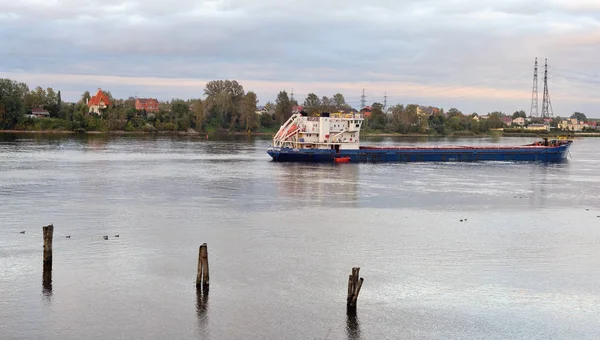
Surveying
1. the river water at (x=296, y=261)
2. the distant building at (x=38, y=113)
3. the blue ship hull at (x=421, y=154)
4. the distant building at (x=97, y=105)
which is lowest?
the river water at (x=296, y=261)

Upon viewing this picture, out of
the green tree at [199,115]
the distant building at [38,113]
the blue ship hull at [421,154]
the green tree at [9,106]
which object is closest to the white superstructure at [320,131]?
the blue ship hull at [421,154]

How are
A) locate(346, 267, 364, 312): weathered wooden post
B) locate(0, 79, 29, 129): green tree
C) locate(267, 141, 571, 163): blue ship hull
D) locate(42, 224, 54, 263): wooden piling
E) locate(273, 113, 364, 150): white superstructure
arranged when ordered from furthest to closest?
locate(0, 79, 29, 129): green tree → locate(273, 113, 364, 150): white superstructure → locate(267, 141, 571, 163): blue ship hull → locate(42, 224, 54, 263): wooden piling → locate(346, 267, 364, 312): weathered wooden post

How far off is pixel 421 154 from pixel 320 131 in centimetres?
1616

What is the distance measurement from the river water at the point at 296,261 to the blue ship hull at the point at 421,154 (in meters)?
26.7

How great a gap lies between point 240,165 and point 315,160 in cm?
1052

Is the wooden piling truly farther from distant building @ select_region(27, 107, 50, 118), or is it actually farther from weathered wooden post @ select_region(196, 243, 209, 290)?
distant building @ select_region(27, 107, 50, 118)

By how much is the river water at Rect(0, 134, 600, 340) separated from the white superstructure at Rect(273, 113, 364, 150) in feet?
92.6

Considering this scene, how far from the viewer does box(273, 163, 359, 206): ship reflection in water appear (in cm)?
5172

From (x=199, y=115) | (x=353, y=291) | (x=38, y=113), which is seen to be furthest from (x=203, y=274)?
(x=199, y=115)

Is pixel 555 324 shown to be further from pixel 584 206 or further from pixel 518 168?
pixel 518 168

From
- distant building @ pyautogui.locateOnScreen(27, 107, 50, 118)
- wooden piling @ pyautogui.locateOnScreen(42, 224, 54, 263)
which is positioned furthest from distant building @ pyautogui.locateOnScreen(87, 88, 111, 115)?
wooden piling @ pyautogui.locateOnScreen(42, 224, 54, 263)

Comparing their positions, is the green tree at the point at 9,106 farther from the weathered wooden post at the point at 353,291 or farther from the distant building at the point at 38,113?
the weathered wooden post at the point at 353,291

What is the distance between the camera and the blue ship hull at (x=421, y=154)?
8619 centimetres

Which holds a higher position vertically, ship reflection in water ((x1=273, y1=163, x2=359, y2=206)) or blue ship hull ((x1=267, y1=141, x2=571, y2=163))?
blue ship hull ((x1=267, y1=141, x2=571, y2=163))
